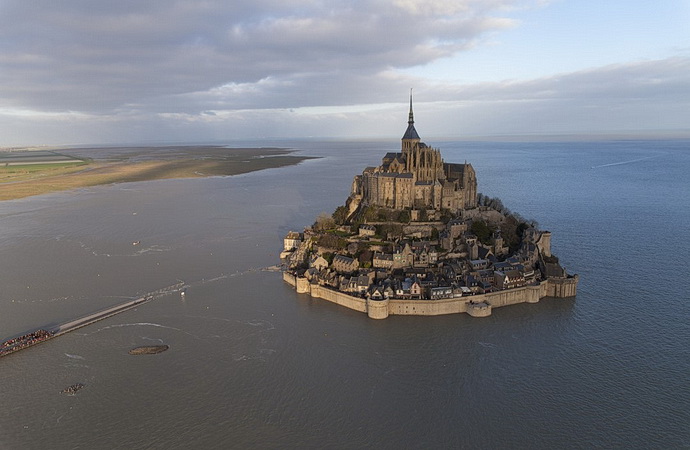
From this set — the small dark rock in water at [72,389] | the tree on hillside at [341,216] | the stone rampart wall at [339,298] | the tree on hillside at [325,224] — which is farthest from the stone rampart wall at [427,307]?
the small dark rock in water at [72,389]

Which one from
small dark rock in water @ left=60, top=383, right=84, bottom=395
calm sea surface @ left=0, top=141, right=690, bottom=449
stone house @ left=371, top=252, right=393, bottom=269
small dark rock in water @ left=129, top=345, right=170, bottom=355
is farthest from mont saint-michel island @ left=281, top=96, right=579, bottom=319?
small dark rock in water @ left=60, top=383, right=84, bottom=395

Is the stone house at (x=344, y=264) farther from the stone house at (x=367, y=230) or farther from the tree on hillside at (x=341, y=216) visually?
the tree on hillside at (x=341, y=216)

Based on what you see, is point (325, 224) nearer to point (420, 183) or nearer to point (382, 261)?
point (382, 261)

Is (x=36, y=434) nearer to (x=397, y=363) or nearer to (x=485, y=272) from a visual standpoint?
(x=397, y=363)

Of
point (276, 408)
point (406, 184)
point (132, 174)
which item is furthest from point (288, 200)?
point (132, 174)

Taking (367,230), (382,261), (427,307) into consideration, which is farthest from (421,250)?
(427,307)

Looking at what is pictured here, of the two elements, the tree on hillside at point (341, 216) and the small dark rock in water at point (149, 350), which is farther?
the tree on hillside at point (341, 216)
